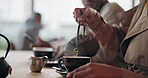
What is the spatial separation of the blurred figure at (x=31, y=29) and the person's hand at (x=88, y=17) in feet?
12.3

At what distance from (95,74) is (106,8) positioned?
3.53 ft

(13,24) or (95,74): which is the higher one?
(95,74)

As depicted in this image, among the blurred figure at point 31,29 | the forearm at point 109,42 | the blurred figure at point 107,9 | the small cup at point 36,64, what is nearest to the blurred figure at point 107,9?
the blurred figure at point 107,9

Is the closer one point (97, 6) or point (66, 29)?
point (97, 6)

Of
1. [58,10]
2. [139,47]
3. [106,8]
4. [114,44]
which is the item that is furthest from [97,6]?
[58,10]

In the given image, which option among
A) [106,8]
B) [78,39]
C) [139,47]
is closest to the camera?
[139,47]

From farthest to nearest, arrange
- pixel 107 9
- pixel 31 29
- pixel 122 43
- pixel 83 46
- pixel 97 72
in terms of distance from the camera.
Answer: pixel 31 29
pixel 107 9
pixel 83 46
pixel 122 43
pixel 97 72

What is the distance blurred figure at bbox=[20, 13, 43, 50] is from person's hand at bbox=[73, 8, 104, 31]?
3759 millimetres

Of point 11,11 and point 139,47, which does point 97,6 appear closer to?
point 139,47

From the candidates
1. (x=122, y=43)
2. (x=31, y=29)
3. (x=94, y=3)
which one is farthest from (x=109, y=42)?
(x=31, y=29)

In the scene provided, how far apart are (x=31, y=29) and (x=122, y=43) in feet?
14.4

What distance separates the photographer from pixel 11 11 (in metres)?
6.22

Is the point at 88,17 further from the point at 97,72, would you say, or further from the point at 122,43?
the point at 97,72

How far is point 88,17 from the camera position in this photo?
1.61m
